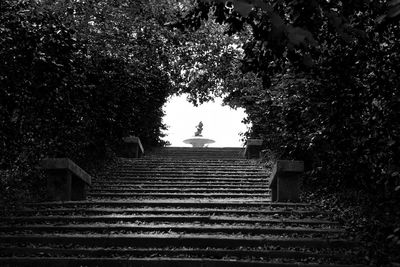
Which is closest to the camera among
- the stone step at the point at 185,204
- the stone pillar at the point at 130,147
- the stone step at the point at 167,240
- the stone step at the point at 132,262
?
the stone step at the point at 132,262

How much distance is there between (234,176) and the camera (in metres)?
11.9

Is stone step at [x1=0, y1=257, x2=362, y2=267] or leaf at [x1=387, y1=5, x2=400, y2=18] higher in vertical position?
leaf at [x1=387, y1=5, x2=400, y2=18]

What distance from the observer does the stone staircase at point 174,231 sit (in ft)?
18.7

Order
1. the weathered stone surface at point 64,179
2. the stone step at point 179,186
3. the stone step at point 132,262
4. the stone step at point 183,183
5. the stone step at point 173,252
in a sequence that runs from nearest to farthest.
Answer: the stone step at point 132,262 → the stone step at point 173,252 → the weathered stone surface at point 64,179 → the stone step at point 179,186 → the stone step at point 183,183

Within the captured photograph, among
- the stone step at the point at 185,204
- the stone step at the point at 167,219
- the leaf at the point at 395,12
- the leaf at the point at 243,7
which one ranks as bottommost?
the stone step at the point at 167,219

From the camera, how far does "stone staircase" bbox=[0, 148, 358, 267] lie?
5703mm

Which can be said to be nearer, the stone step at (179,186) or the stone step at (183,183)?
the stone step at (179,186)

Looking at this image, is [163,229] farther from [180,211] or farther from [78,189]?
[78,189]

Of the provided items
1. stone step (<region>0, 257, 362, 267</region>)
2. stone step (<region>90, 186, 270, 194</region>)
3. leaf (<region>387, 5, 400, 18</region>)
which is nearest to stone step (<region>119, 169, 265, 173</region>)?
stone step (<region>90, 186, 270, 194</region>)

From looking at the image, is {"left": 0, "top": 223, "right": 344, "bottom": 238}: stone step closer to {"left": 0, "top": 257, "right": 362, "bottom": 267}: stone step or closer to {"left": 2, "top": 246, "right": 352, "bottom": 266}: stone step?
{"left": 2, "top": 246, "right": 352, "bottom": 266}: stone step

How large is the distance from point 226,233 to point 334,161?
258 cm

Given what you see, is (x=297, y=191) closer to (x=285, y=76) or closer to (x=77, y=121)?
(x=285, y=76)

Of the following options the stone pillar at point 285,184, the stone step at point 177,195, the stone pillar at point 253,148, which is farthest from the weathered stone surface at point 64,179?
the stone pillar at point 253,148

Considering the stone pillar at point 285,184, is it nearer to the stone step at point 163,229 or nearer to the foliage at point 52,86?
the stone step at point 163,229
